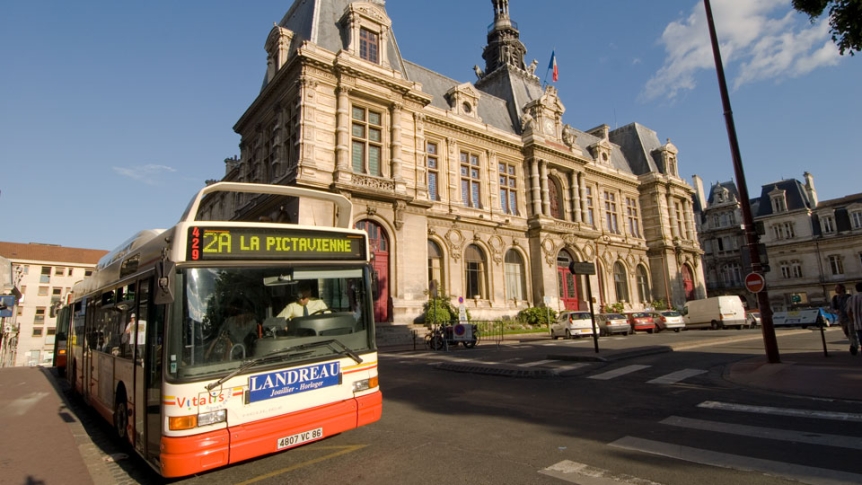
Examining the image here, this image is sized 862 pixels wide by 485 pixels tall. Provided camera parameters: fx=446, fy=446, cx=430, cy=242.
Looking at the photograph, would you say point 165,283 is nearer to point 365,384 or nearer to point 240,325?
point 240,325

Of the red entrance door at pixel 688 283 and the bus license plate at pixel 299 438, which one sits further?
the red entrance door at pixel 688 283

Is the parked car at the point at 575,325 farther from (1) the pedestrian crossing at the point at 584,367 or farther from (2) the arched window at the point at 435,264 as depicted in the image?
(1) the pedestrian crossing at the point at 584,367

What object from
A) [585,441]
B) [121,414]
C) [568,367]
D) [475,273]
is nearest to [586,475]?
[585,441]

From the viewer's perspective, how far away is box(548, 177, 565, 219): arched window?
106 ft

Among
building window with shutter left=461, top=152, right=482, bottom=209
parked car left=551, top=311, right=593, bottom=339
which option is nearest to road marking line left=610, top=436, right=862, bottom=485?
parked car left=551, top=311, right=593, bottom=339

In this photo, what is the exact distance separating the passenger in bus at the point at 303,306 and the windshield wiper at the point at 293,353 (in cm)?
36

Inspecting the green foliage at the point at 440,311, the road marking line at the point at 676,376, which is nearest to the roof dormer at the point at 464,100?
the green foliage at the point at 440,311

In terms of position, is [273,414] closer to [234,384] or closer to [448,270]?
[234,384]

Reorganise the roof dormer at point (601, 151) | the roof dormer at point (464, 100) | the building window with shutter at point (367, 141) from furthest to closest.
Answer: the roof dormer at point (601, 151)
the roof dormer at point (464, 100)
the building window with shutter at point (367, 141)

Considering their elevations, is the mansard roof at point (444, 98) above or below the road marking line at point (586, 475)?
above

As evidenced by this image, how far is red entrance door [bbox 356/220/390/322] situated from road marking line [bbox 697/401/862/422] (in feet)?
53.8

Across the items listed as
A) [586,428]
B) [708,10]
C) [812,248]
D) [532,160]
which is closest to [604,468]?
[586,428]

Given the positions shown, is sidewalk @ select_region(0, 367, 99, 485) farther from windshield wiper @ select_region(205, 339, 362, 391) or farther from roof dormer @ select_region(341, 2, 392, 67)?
roof dormer @ select_region(341, 2, 392, 67)

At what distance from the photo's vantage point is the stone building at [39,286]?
6109 centimetres
